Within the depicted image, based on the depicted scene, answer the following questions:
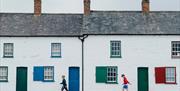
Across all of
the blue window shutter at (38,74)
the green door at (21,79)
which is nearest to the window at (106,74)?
the blue window shutter at (38,74)

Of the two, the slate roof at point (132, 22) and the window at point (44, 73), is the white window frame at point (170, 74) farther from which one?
the window at point (44, 73)

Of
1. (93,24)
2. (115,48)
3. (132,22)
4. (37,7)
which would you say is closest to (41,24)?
(37,7)

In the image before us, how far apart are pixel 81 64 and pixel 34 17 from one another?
7434 millimetres

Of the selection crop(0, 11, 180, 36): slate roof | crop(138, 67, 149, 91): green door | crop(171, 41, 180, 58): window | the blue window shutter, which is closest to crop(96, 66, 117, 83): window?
crop(138, 67, 149, 91): green door

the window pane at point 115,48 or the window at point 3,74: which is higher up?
the window pane at point 115,48

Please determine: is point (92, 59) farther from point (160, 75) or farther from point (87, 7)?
point (160, 75)

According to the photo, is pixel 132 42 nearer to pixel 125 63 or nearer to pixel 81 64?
pixel 125 63

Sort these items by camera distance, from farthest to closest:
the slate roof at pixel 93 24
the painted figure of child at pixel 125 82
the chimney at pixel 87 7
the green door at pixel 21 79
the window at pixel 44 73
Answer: the chimney at pixel 87 7 < the slate roof at pixel 93 24 < the window at pixel 44 73 < the green door at pixel 21 79 < the painted figure of child at pixel 125 82

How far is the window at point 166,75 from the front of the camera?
159 ft

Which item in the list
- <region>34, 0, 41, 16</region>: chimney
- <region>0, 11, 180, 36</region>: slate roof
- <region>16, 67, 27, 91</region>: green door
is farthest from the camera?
<region>34, 0, 41, 16</region>: chimney

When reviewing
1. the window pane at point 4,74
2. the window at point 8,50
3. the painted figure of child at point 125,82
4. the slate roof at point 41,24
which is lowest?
the painted figure of child at point 125,82

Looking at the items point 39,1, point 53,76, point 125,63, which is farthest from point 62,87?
Result: point 39,1

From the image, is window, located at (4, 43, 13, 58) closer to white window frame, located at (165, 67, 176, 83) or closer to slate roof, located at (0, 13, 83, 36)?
slate roof, located at (0, 13, 83, 36)

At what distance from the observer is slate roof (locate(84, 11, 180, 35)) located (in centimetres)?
4956
